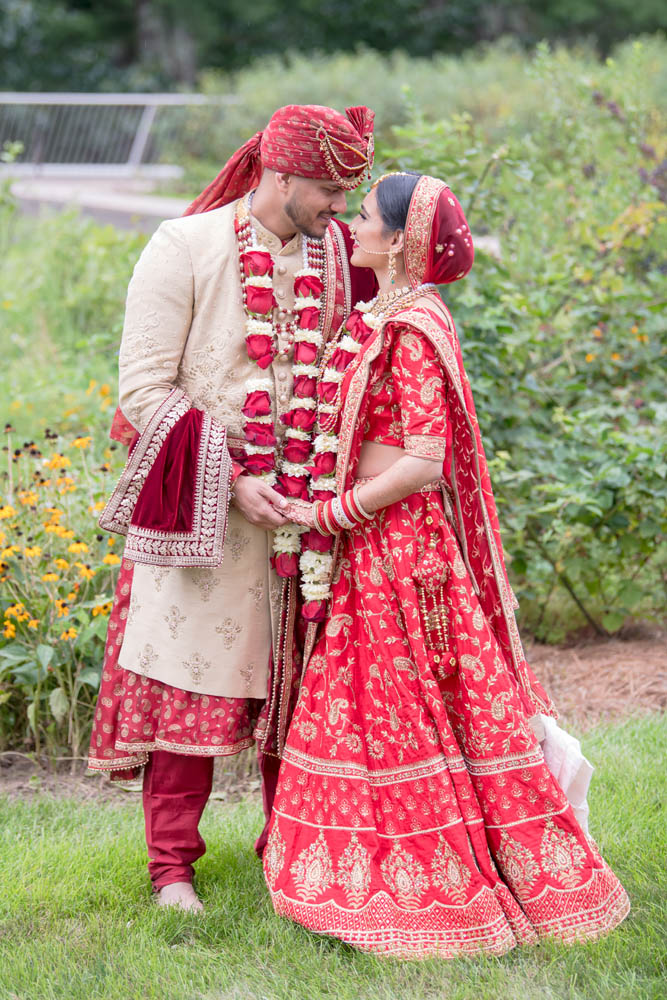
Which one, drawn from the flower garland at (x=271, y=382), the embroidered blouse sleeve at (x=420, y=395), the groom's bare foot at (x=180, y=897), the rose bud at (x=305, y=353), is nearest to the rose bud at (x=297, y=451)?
the flower garland at (x=271, y=382)

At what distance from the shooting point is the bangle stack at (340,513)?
111 inches

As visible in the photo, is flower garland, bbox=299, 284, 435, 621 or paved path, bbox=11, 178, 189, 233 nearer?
flower garland, bbox=299, 284, 435, 621

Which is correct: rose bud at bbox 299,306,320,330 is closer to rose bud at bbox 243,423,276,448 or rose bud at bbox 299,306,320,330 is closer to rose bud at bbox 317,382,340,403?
rose bud at bbox 317,382,340,403

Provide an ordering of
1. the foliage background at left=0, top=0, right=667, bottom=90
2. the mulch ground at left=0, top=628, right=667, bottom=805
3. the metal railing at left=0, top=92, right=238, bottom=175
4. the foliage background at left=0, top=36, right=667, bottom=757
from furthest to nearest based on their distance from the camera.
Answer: the foliage background at left=0, top=0, right=667, bottom=90 < the metal railing at left=0, top=92, right=238, bottom=175 < the foliage background at left=0, top=36, right=667, bottom=757 < the mulch ground at left=0, top=628, right=667, bottom=805

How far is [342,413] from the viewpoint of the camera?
291 centimetres

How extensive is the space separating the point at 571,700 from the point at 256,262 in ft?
7.74

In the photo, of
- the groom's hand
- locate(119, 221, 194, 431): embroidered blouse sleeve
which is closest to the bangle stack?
→ the groom's hand

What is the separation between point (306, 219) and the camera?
3008mm

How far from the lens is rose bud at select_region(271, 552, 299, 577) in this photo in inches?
117

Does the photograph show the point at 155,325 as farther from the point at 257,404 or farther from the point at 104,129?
the point at 104,129

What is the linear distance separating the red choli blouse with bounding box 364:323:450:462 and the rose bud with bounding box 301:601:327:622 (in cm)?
45

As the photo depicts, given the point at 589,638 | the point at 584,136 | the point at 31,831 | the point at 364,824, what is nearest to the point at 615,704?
the point at 589,638

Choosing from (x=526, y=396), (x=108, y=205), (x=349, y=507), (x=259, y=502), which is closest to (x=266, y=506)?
(x=259, y=502)

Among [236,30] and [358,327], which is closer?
[358,327]
